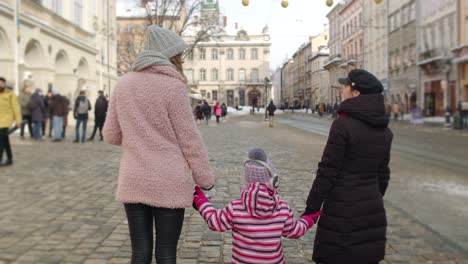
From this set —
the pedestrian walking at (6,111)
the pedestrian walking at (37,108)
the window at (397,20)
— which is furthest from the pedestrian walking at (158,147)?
the window at (397,20)

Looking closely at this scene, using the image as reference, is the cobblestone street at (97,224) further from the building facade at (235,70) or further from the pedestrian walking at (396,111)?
the building facade at (235,70)

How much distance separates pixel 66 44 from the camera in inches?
1303

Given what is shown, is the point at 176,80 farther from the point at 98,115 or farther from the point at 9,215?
the point at 98,115

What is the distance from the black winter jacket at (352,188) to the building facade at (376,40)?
167 feet

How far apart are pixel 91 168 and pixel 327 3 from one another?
32.8 ft

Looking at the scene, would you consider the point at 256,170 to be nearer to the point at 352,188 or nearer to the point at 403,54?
the point at 352,188

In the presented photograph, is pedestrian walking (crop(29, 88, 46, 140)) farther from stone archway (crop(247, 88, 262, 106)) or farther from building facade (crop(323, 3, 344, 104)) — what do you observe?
stone archway (crop(247, 88, 262, 106))

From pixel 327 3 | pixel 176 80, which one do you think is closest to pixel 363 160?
pixel 176 80

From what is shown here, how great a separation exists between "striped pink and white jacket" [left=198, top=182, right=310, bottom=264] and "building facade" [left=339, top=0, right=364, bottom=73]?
197ft

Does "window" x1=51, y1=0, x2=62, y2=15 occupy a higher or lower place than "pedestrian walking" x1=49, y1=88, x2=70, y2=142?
higher

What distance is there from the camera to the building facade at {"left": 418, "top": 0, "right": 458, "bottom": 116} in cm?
3797

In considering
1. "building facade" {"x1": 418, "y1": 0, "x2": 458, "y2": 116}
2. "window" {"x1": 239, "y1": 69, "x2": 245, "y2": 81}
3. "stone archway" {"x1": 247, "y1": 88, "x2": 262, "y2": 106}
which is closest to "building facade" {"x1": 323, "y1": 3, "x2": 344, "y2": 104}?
"stone archway" {"x1": 247, "y1": 88, "x2": 262, "y2": 106}

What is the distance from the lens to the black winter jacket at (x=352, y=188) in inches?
119

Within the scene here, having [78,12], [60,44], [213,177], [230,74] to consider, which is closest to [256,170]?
[213,177]
